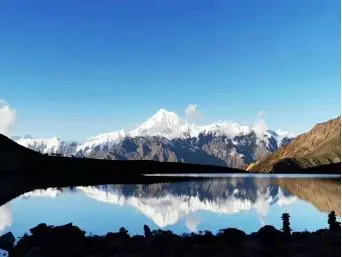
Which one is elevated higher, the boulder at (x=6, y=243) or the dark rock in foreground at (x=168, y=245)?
the dark rock in foreground at (x=168, y=245)

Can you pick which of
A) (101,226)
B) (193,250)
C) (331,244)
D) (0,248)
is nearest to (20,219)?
(101,226)

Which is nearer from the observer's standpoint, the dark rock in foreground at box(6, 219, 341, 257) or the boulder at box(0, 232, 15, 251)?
the dark rock in foreground at box(6, 219, 341, 257)

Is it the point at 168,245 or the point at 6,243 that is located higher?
the point at 168,245

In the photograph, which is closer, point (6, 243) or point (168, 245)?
point (168, 245)

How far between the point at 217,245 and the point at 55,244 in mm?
10424

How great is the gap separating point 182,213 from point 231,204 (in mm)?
16000

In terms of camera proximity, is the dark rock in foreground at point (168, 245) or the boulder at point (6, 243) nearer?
the dark rock in foreground at point (168, 245)

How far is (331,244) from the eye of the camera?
3053 centimetres

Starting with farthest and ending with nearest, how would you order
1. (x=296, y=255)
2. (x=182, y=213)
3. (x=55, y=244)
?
(x=182, y=213)
(x=55, y=244)
(x=296, y=255)

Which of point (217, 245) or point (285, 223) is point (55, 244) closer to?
point (217, 245)

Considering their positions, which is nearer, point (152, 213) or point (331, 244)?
point (331, 244)

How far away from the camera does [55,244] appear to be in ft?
94.5

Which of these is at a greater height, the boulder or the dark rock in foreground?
the dark rock in foreground

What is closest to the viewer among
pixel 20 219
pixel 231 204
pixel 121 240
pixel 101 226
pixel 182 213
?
pixel 121 240
